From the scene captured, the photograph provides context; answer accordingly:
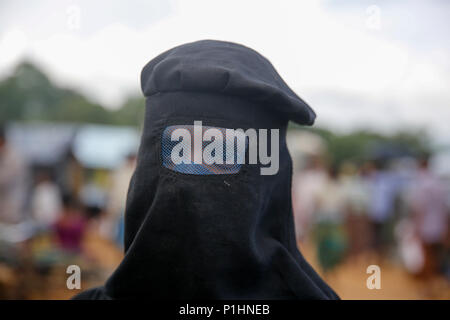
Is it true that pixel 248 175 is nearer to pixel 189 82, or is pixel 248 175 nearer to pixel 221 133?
pixel 221 133

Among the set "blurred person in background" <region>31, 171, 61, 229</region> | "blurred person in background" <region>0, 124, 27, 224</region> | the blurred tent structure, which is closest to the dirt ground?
"blurred person in background" <region>31, 171, 61, 229</region>

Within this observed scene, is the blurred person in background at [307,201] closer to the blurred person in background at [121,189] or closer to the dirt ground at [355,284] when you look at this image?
the dirt ground at [355,284]

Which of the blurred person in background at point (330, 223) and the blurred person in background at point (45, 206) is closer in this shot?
the blurred person in background at point (330, 223)

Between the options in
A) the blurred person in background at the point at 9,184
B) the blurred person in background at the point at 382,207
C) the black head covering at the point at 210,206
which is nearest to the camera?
the black head covering at the point at 210,206

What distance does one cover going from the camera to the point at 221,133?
143 centimetres

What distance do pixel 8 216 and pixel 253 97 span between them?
451 cm

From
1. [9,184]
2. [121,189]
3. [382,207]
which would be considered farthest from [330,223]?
[9,184]

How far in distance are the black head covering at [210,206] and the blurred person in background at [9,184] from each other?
4.08 meters

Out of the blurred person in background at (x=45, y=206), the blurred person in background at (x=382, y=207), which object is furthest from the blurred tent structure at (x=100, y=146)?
the blurred person in background at (x=382, y=207)

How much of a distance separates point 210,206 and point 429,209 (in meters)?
5.18

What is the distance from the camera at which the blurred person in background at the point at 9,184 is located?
5004mm

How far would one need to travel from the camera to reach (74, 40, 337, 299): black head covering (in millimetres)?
1365

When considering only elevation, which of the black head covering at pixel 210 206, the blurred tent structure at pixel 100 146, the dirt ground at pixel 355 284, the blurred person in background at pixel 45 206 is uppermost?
the blurred tent structure at pixel 100 146
